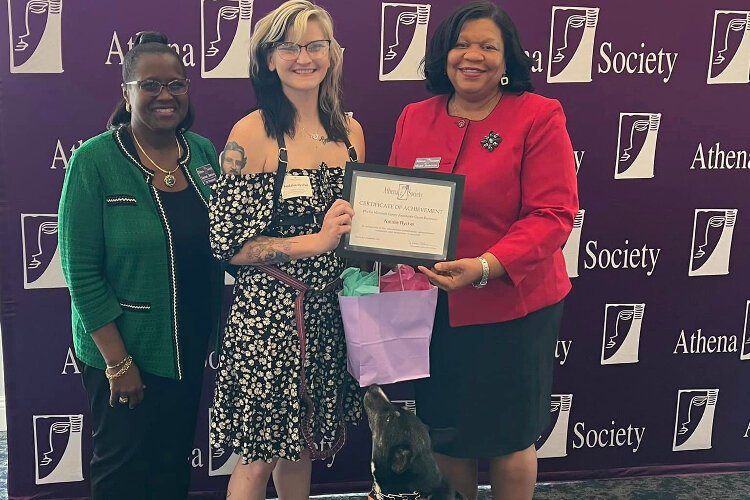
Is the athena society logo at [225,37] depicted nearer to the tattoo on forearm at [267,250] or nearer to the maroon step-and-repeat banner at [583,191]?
the maroon step-and-repeat banner at [583,191]

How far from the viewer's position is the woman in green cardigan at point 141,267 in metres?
1.69

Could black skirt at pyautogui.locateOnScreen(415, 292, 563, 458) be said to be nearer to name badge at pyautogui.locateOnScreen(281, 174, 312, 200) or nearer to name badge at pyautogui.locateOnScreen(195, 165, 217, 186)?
name badge at pyautogui.locateOnScreen(281, 174, 312, 200)

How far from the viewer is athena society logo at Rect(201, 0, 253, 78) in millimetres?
2330

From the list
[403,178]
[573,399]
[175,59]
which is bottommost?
[573,399]

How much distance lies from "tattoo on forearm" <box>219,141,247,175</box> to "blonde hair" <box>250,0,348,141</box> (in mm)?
89

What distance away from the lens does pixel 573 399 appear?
281 centimetres

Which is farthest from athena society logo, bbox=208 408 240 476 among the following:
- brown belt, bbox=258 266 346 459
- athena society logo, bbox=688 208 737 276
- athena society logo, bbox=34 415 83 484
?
athena society logo, bbox=688 208 737 276

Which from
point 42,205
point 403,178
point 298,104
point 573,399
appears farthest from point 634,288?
point 42,205

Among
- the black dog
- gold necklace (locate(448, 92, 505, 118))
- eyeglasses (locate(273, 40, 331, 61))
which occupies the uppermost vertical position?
eyeglasses (locate(273, 40, 331, 61))

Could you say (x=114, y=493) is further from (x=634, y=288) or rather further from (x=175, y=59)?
(x=634, y=288)

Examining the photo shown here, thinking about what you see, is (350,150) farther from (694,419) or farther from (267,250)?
(694,419)

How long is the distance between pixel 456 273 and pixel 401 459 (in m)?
0.48

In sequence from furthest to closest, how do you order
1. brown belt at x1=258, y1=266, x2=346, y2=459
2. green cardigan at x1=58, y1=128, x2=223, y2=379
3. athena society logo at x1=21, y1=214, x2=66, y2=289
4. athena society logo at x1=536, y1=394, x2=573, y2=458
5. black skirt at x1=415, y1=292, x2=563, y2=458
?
athena society logo at x1=536, y1=394, x2=573, y2=458 → athena society logo at x1=21, y1=214, x2=66, y2=289 → black skirt at x1=415, y1=292, x2=563, y2=458 → brown belt at x1=258, y1=266, x2=346, y2=459 → green cardigan at x1=58, y1=128, x2=223, y2=379

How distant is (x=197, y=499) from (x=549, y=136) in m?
1.92
